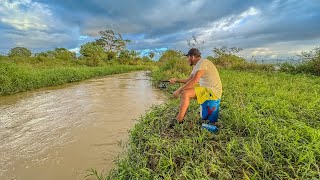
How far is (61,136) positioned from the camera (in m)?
Result: 4.47

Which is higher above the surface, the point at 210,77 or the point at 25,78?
the point at 210,77

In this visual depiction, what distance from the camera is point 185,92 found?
3596 millimetres

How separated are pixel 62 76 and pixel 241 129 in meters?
12.5

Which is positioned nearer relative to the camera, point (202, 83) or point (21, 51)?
point (202, 83)

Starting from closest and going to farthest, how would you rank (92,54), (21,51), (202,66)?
(202,66) → (92,54) → (21,51)

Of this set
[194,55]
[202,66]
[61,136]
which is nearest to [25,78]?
[61,136]

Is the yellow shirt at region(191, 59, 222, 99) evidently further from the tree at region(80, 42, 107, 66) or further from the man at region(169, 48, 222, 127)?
the tree at region(80, 42, 107, 66)

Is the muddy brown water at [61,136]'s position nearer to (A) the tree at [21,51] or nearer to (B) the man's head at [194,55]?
(B) the man's head at [194,55]

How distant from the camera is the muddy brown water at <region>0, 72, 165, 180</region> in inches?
128

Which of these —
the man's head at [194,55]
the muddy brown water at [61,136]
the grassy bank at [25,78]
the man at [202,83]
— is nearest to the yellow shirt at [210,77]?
the man at [202,83]

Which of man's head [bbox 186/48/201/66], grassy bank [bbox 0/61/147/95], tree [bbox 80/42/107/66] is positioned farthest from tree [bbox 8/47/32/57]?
man's head [bbox 186/48/201/66]

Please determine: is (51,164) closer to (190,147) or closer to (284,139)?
(190,147)

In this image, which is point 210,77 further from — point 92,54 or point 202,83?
point 92,54

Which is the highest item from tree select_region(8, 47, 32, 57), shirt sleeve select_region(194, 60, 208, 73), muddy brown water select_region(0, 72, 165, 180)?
tree select_region(8, 47, 32, 57)
